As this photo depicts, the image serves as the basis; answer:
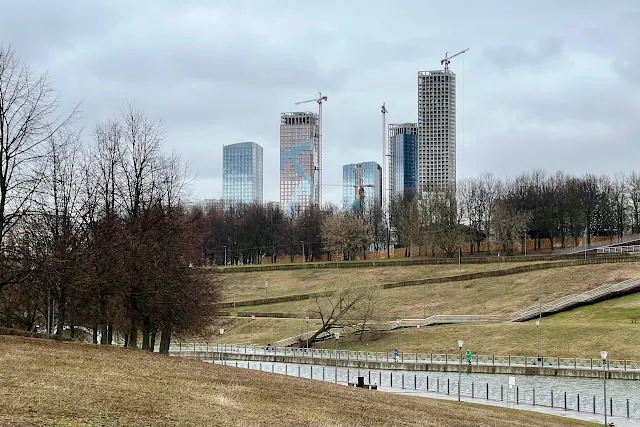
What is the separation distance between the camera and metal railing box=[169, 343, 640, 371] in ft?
233

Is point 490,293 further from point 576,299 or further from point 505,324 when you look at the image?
point 505,324

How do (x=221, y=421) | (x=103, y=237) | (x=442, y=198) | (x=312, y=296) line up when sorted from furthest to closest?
(x=442, y=198) → (x=312, y=296) → (x=103, y=237) → (x=221, y=421)

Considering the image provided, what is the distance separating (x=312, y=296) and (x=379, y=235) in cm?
7188

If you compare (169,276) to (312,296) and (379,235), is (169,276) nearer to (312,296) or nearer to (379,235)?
(312,296)

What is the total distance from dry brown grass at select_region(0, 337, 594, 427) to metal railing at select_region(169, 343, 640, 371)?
33393 millimetres

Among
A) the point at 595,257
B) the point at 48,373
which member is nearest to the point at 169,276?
the point at 48,373

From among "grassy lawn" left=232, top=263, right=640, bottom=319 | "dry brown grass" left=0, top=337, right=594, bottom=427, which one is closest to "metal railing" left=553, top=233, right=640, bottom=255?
"grassy lawn" left=232, top=263, right=640, bottom=319

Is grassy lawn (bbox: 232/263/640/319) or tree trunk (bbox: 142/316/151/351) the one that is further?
grassy lawn (bbox: 232/263/640/319)

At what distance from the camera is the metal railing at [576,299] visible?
3959 inches

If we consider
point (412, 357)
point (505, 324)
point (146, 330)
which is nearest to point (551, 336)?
point (505, 324)

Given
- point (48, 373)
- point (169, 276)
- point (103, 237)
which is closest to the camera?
point (48, 373)

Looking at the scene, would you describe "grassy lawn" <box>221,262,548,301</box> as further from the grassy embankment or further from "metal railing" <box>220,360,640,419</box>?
"metal railing" <box>220,360,640,419</box>

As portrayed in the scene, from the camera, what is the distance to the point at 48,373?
25719 mm

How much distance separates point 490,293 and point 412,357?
36.3m
